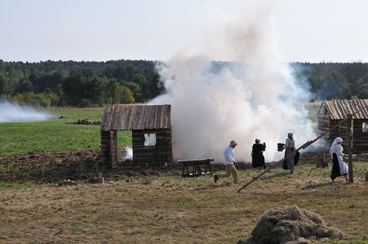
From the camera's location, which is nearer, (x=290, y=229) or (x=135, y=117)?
(x=290, y=229)

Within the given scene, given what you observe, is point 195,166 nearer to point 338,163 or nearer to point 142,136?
point 142,136

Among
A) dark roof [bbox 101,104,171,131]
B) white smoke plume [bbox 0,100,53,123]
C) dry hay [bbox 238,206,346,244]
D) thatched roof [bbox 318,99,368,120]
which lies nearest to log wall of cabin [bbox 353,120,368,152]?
thatched roof [bbox 318,99,368,120]

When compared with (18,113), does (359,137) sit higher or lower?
lower

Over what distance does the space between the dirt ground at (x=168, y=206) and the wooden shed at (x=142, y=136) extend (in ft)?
16.0

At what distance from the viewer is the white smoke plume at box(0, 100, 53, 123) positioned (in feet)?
275

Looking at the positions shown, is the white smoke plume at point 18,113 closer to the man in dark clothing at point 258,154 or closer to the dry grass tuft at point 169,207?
the man in dark clothing at point 258,154

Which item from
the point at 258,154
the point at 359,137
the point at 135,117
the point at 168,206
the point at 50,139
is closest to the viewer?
the point at 168,206

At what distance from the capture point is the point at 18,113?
306ft

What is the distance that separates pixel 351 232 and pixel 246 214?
372cm

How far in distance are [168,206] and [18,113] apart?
7811 cm

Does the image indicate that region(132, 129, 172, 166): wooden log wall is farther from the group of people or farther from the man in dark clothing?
the group of people

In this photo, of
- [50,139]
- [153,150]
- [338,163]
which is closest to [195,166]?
[153,150]

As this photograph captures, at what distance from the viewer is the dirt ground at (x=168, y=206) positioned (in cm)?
1532

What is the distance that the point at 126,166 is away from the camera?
30.7 metres
